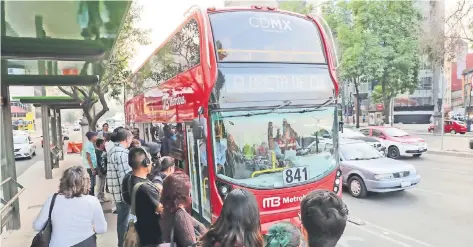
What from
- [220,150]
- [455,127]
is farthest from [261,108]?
[455,127]

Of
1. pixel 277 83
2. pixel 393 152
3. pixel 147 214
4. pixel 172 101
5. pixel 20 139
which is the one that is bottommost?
pixel 393 152

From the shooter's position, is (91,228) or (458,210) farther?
(458,210)

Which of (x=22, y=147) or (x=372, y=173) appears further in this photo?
(x=22, y=147)

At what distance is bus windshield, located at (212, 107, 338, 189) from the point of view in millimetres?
5289

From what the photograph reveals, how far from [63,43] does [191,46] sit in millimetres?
2106

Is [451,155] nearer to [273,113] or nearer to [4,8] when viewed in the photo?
[273,113]

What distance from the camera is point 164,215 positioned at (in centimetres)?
286

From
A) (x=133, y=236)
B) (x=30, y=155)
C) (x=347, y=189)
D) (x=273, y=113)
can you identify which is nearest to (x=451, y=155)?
(x=347, y=189)

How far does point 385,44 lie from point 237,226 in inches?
1136

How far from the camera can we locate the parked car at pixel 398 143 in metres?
15.3

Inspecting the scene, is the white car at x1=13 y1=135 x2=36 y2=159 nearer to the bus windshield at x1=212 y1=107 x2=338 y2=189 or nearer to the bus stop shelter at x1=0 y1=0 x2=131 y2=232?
the bus stop shelter at x1=0 y1=0 x2=131 y2=232

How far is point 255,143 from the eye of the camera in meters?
5.39

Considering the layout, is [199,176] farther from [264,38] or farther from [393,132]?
[393,132]

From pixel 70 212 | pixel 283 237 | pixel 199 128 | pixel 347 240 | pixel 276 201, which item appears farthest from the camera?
pixel 347 240
